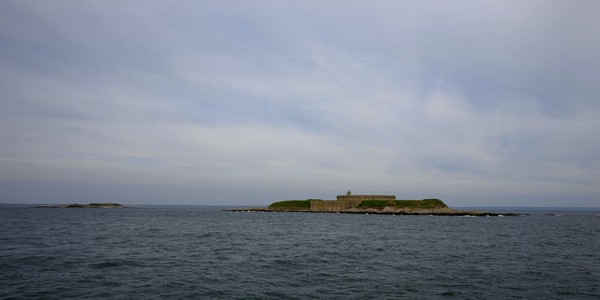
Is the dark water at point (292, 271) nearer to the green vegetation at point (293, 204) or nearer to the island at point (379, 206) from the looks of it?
the island at point (379, 206)

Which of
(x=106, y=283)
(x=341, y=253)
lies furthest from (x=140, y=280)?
(x=341, y=253)

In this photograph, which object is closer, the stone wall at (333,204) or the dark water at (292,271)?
the dark water at (292,271)

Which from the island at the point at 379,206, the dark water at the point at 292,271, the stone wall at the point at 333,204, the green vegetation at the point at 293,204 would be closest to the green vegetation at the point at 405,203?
the island at the point at 379,206

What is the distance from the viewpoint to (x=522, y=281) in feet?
76.5

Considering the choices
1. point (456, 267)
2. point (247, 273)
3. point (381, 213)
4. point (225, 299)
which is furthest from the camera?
point (381, 213)

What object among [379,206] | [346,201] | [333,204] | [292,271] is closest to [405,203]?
[379,206]

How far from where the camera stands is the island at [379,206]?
12644cm

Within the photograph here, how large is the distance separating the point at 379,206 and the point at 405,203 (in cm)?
826

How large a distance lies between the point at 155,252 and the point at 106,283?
490 inches

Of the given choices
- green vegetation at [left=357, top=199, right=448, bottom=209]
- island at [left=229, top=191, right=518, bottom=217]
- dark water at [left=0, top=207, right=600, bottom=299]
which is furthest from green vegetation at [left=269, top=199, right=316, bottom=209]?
dark water at [left=0, top=207, right=600, bottom=299]

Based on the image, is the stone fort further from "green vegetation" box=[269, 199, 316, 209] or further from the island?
"green vegetation" box=[269, 199, 316, 209]

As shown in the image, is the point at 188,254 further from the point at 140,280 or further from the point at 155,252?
the point at 140,280

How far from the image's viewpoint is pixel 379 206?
13350 centimetres

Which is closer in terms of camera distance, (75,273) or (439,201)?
(75,273)
